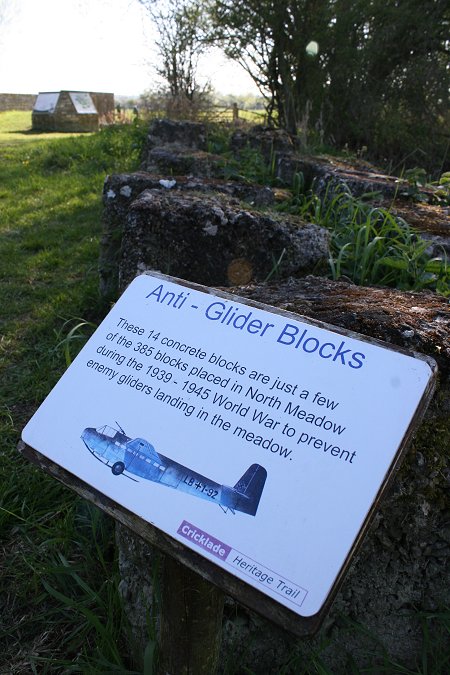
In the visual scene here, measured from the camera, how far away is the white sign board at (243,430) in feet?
3.28

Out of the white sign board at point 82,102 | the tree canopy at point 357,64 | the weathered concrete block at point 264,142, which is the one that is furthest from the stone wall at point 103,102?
the weathered concrete block at point 264,142

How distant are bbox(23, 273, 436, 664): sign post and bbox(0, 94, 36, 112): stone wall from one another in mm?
25724

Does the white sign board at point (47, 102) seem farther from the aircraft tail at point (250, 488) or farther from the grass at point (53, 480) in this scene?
the aircraft tail at point (250, 488)

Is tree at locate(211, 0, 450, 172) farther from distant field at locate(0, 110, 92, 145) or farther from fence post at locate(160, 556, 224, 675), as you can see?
fence post at locate(160, 556, 224, 675)

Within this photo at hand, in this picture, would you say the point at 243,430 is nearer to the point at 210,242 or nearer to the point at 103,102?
the point at 210,242

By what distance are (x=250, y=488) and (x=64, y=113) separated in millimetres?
17428

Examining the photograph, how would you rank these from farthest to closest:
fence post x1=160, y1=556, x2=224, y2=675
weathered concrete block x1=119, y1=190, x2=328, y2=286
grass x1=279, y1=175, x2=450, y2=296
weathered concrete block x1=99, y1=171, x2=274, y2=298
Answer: weathered concrete block x1=99, y1=171, x2=274, y2=298
weathered concrete block x1=119, y1=190, x2=328, y2=286
grass x1=279, y1=175, x2=450, y2=296
fence post x1=160, y1=556, x2=224, y2=675

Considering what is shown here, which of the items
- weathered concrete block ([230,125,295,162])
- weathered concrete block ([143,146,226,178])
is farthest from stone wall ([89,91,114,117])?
weathered concrete block ([143,146,226,178])

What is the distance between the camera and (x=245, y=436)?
3.67 ft

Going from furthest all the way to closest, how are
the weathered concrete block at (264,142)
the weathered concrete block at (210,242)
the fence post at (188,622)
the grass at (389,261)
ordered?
the weathered concrete block at (264,142)
the weathered concrete block at (210,242)
the grass at (389,261)
the fence post at (188,622)

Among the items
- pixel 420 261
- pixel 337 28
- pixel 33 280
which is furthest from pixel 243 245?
pixel 337 28

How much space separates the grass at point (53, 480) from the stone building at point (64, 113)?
37.7ft

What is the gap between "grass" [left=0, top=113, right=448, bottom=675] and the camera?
5.58 feet

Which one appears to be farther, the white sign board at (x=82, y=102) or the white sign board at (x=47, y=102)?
the white sign board at (x=82, y=102)
